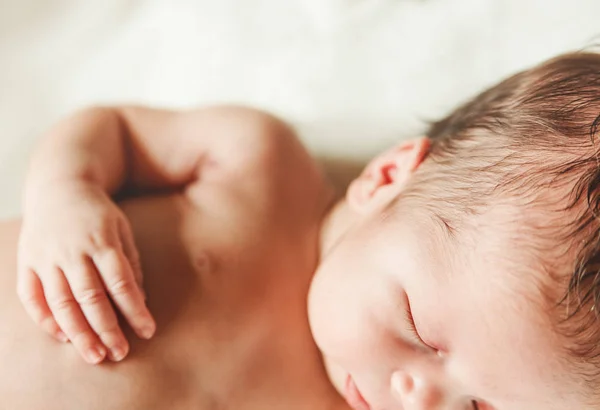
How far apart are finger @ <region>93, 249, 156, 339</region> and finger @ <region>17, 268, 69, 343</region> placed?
73 millimetres

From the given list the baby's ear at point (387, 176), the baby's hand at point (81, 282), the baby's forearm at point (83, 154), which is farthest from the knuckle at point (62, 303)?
the baby's ear at point (387, 176)

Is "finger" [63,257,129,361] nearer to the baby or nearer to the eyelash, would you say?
the baby

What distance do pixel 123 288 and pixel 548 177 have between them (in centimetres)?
48

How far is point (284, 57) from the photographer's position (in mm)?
1184

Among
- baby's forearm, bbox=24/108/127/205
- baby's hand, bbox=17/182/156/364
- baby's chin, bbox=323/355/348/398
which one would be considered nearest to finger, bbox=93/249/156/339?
baby's hand, bbox=17/182/156/364

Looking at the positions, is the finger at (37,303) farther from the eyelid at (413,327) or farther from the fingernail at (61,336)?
the eyelid at (413,327)

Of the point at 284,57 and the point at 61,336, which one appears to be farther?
the point at 284,57

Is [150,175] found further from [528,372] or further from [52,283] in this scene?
[528,372]

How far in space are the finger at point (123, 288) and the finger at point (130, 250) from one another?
0.03 meters

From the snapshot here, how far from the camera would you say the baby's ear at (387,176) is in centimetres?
87

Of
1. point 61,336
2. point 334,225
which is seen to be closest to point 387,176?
point 334,225

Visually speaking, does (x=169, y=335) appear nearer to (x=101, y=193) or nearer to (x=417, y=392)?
(x=101, y=193)

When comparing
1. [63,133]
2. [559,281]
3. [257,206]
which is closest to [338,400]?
[257,206]

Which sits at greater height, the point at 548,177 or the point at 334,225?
the point at 548,177
